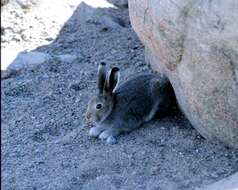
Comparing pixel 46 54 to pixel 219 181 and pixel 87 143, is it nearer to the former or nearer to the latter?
pixel 87 143

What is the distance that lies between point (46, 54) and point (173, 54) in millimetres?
2832

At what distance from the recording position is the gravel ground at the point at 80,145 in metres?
5.40

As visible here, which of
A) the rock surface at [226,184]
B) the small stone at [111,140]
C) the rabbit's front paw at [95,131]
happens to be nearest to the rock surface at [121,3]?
the rabbit's front paw at [95,131]

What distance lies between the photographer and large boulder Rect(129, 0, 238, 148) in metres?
4.96

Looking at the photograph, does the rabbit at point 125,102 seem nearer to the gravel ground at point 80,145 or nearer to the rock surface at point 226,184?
the gravel ground at point 80,145

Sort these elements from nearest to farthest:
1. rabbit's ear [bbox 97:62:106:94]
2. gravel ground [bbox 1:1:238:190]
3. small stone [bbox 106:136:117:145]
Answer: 1. gravel ground [bbox 1:1:238:190]
2. small stone [bbox 106:136:117:145]
3. rabbit's ear [bbox 97:62:106:94]

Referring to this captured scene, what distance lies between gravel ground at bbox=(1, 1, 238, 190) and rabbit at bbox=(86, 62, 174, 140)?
11 centimetres

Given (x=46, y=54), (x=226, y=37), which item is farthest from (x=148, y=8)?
(x=46, y=54)

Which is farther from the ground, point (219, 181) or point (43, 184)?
point (219, 181)

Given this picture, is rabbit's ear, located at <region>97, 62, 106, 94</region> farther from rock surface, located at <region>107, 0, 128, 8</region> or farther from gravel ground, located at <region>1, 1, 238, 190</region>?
rock surface, located at <region>107, 0, 128, 8</region>

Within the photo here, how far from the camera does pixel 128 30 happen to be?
8.75 meters

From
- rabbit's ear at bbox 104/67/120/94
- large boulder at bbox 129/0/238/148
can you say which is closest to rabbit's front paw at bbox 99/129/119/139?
rabbit's ear at bbox 104/67/120/94

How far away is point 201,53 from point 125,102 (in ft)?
4.51

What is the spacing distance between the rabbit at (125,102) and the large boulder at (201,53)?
38 centimetres
